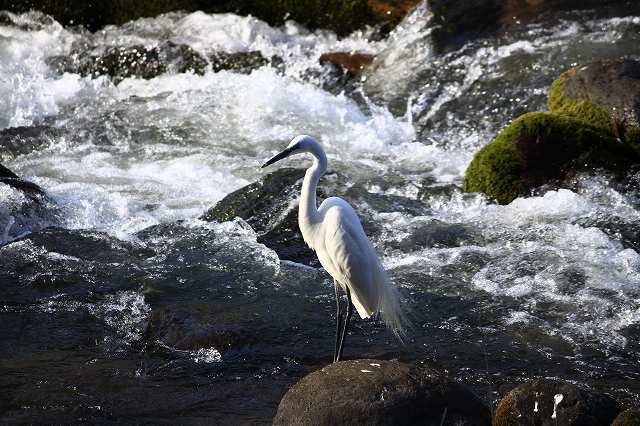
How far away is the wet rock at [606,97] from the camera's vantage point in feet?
23.8

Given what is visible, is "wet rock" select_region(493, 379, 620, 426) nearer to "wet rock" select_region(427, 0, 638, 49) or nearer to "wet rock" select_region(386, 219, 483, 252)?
"wet rock" select_region(386, 219, 483, 252)

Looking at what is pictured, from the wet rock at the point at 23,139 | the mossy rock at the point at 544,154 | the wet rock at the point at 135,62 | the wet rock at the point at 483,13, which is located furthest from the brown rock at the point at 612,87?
the wet rock at the point at 23,139

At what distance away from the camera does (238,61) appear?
34.2 feet

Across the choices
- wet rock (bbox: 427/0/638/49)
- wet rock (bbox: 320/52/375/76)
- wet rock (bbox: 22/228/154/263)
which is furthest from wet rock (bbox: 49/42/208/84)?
wet rock (bbox: 22/228/154/263)

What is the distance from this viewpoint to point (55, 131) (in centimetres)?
901

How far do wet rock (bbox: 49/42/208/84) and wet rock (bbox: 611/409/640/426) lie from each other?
769 cm

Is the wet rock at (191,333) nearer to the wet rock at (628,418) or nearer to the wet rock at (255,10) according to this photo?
the wet rock at (628,418)

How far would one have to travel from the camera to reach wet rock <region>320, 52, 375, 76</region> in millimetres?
10140

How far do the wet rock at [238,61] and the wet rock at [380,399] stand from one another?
6.91 meters

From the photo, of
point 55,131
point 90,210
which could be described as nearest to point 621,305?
point 90,210

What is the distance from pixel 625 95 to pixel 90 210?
442 centimetres

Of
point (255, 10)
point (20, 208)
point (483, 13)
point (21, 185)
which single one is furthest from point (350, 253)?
A: point (255, 10)

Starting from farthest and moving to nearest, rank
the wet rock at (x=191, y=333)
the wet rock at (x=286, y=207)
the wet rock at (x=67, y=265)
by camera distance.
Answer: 1. the wet rock at (x=286, y=207)
2. the wet rock at (x=67, y=265)
3. the wet rock at (x=191, y=333)

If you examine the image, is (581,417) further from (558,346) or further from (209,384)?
(209,384)
